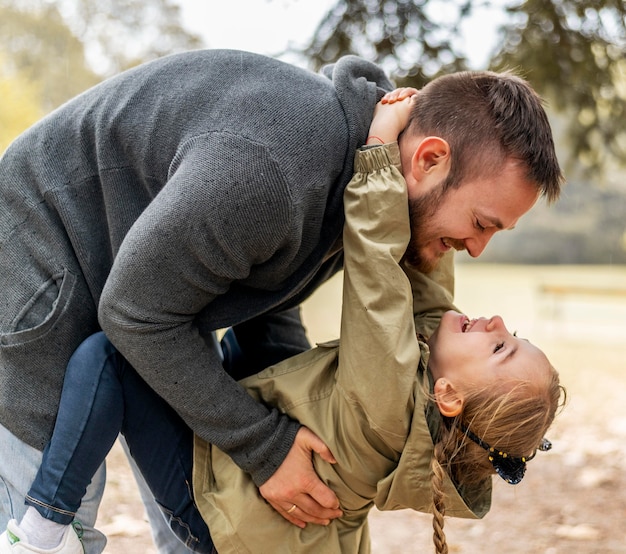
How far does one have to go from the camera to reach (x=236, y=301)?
1.89 m

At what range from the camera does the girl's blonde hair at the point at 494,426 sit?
1985 mm

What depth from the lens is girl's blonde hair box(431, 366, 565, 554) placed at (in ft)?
6.51

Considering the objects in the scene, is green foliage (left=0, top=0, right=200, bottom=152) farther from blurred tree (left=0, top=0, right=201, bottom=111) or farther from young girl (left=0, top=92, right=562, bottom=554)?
young girl (left=0, top=92, right=562, bottom=554)

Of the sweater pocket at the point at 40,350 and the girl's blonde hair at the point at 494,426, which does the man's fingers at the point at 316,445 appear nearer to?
the girl's blonde hair at the point at 494,426

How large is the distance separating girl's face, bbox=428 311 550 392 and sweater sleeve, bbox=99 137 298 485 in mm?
615

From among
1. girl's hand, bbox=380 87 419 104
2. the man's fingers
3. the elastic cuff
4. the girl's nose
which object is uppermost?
girl's hand, bbox=380 87 419 104

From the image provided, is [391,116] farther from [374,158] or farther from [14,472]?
[14,472]

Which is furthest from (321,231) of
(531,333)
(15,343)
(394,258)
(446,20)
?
(531,333)

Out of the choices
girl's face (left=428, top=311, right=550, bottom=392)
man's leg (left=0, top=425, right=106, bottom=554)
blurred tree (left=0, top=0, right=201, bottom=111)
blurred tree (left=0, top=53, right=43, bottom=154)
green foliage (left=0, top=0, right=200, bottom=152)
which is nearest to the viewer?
man's leg (left=0, top=425, right=106, bottom=554)

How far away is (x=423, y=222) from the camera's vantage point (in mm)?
1925

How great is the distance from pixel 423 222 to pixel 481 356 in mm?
423

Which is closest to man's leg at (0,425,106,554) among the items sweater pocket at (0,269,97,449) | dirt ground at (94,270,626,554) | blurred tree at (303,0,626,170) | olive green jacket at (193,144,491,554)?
sweater pocket at (0,269,97,449)

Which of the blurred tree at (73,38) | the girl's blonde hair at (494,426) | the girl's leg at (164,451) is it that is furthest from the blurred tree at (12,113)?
the girl's blonde hair at (494,426)

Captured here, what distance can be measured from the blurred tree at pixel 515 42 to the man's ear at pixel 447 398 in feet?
8.79
